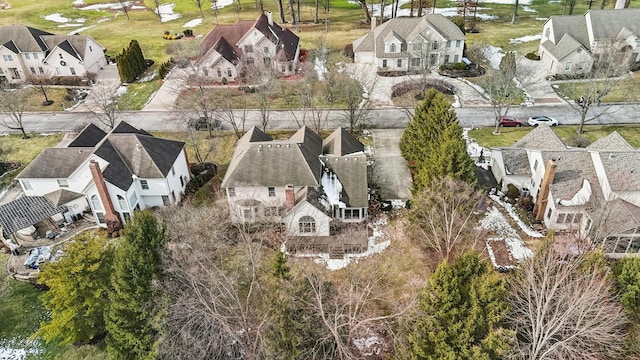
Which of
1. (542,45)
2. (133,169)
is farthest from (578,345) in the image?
(542,45)

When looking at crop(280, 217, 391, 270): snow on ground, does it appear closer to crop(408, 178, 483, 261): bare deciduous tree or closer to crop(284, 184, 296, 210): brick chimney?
crop(408, 178, 483, 261): bare deciduous tree

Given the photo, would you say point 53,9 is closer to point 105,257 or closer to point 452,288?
point 105,257

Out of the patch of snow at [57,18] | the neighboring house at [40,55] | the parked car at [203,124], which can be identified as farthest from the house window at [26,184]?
the patch of snow at [57,18]

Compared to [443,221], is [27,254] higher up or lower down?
lower down

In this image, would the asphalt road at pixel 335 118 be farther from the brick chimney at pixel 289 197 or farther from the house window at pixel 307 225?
the house window at pixel 307 225

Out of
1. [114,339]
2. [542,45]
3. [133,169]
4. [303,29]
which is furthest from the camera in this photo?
[303,29]

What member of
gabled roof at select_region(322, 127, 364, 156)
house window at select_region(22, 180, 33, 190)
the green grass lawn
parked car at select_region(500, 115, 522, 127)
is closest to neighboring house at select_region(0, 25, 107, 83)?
house window at select_region(22, 180, 33, 190)

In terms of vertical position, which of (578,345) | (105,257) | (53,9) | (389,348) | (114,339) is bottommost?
(389,348)
